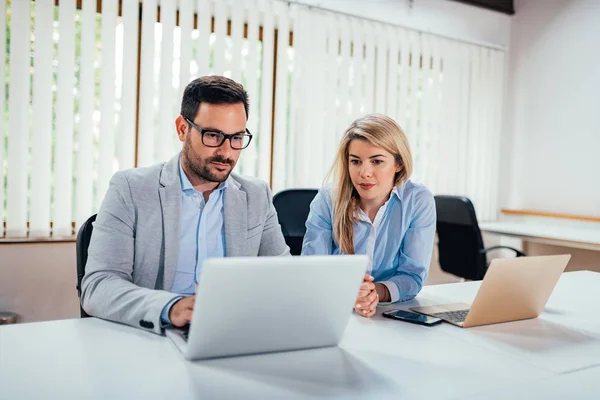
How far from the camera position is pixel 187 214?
1657 millimetres

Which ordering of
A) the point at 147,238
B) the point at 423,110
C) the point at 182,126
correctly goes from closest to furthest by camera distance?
the point at 147,238 → the point at 182,126 → the point at 423,110

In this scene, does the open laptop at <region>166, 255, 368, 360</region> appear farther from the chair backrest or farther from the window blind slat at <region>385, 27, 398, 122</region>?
the window blind slat at <region>385, 27, 398, 122</region>

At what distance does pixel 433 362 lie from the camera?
103 cm

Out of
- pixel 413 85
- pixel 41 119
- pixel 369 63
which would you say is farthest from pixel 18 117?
pixel 413 85

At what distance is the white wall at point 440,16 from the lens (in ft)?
12.3

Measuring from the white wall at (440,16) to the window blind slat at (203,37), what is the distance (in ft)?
Result: 2.08

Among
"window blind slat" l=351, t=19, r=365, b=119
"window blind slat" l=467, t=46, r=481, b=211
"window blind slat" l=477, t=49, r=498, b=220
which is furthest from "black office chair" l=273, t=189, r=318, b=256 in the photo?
"window blind slat" l=477, t=49, r=498, b=220

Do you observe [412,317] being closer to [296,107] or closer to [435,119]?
[296,107]

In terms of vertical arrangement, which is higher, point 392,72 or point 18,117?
point 392,72

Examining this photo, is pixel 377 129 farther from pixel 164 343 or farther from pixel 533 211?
pixel 533 211

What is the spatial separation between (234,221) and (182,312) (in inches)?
23.1

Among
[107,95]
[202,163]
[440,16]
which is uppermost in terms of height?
[440,16]

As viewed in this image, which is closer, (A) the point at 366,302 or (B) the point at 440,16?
(A) the point at 366,302

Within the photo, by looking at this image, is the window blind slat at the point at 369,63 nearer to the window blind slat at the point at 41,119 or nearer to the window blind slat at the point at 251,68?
the window blind slat at the point at 251,68
